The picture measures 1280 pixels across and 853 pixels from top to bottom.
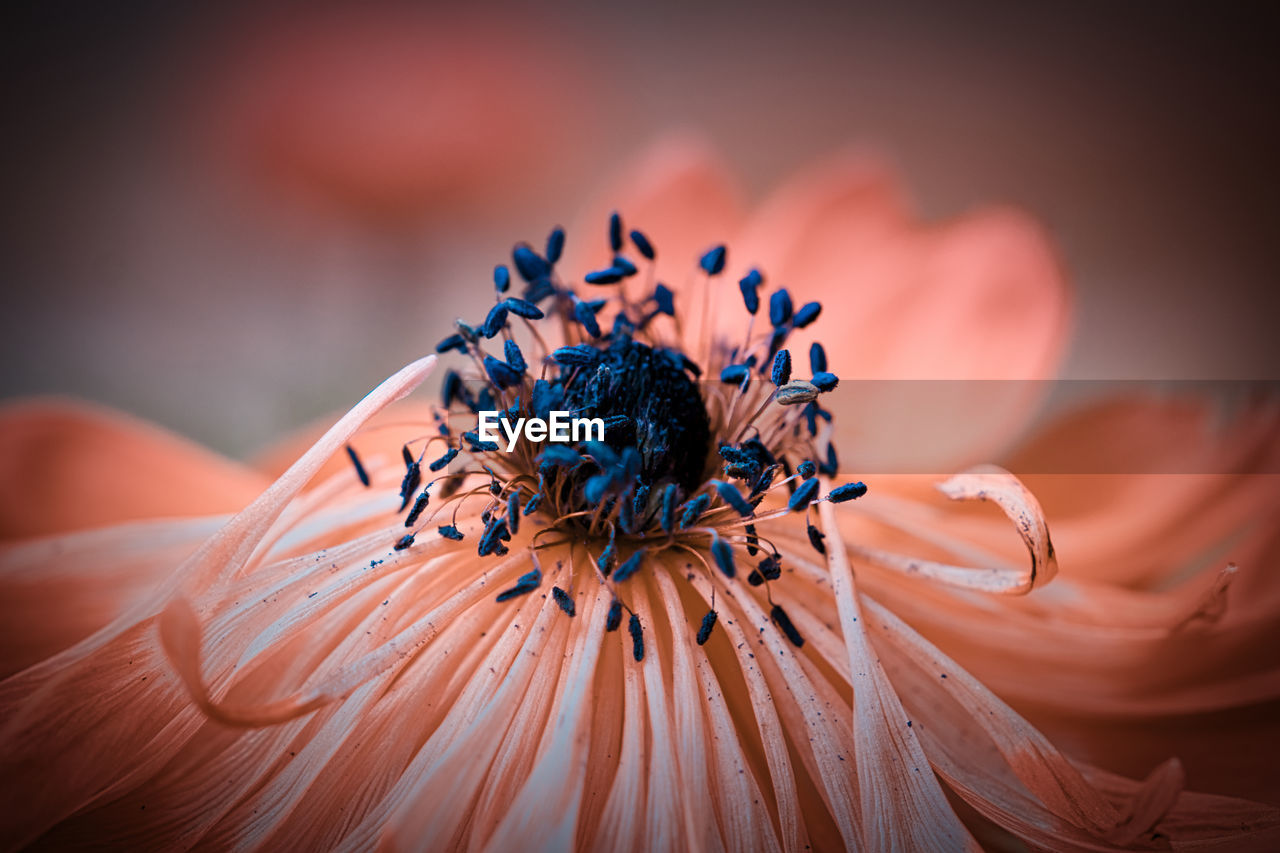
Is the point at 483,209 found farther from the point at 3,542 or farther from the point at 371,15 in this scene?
the point at 3,542

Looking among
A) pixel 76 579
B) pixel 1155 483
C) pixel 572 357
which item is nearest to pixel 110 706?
pixel 76 579

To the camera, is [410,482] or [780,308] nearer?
[410,482]

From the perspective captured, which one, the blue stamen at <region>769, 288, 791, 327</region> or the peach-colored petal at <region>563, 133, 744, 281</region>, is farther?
the peach-colored petal at <region>563, 133, 744, 281</region>

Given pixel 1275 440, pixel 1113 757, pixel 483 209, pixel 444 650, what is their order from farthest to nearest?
pixel 483 209, pixel 1275 440, pixel 1113 757, pixel 444 650

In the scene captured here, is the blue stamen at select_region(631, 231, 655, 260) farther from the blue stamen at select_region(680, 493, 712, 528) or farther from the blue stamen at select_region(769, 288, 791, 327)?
the blue stamen at select_region(680, 493, 712, 528)

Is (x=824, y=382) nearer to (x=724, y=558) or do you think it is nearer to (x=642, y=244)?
(x=724, y=558)

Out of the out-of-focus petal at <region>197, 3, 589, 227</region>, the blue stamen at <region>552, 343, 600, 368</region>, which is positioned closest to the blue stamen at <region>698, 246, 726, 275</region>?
the blue stamen at <region>552, 343, 600, 368</region>

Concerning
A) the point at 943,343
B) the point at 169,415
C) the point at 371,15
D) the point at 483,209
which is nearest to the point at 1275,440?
the point at 943,343
